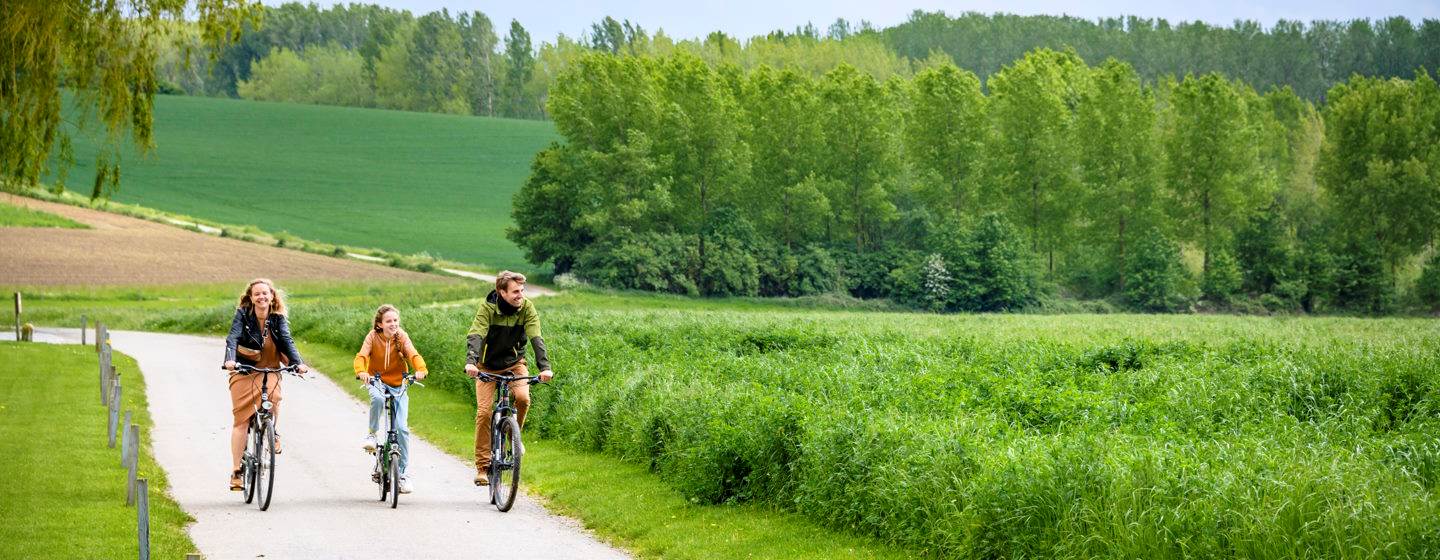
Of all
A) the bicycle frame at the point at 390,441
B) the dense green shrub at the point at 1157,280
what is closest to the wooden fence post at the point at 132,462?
the bicycle frame at the point at 390,441

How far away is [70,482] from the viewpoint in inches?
625

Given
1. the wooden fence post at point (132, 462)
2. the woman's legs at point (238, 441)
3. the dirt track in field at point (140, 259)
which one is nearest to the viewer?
the wooden fence post at point (132, 462)

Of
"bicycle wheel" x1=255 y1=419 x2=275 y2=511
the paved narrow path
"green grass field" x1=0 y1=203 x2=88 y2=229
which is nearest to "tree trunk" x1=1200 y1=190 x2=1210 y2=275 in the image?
"green grass field" x1=0 y1=203 x2=88 y2=229

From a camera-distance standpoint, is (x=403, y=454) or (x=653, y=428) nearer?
(x=403, y=454)

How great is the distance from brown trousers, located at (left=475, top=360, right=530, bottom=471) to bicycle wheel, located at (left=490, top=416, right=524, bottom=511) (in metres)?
0.21

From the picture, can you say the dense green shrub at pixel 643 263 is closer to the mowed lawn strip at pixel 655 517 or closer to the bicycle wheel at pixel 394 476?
the mowed lawn strip at pixel 655 517

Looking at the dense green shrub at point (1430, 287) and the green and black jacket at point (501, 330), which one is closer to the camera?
the green and black jacket at point (501, 330)

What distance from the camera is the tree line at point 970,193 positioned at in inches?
3233

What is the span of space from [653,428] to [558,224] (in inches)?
2660

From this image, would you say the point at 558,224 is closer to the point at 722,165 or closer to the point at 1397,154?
the point at 722,165

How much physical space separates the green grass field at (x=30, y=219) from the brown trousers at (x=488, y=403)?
66.5 meters

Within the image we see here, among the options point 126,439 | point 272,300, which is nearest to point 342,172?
point 272,300

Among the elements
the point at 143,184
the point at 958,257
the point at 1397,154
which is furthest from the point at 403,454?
the point at 143,184

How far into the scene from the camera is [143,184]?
10206cm
